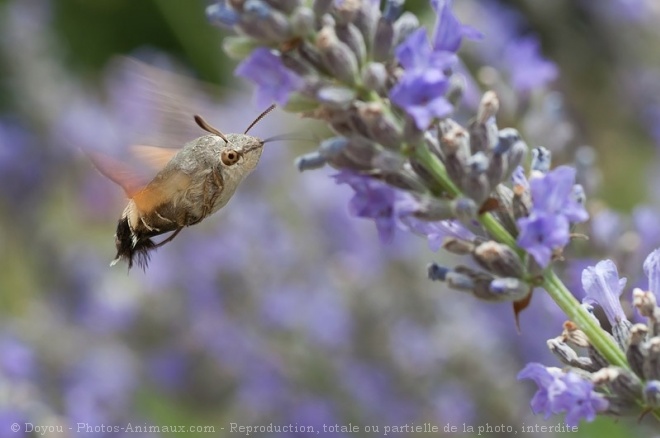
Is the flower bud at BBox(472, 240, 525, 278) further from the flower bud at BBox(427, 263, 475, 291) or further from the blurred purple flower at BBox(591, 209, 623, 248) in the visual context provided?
the blurred purple flower at BBox(591, 209, 623, 248)

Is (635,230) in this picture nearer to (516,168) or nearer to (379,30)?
(516,168)

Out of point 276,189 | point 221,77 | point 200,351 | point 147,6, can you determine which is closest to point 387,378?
point 200,351

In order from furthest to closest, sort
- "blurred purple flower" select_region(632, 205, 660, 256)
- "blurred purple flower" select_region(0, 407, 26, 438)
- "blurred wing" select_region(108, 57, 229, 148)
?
"blurred purple flower" select_region(0, 407, 26, 438)
"blurred purple flower" select_region(632, 205, 660, 256)
"blurred wing" select_region(108, 57, 229, 148)

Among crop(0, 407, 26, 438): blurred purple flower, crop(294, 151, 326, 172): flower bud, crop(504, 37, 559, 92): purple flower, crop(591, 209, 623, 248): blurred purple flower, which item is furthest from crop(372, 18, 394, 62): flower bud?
crop(0, 407, 26, 438): blurred purple flower

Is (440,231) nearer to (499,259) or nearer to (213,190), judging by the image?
(499,259)

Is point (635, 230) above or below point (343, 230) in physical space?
above

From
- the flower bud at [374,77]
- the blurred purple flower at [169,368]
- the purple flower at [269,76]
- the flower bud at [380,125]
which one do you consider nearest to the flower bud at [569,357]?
the flower bud at [380,125]

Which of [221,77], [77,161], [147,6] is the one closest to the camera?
[77,161]
